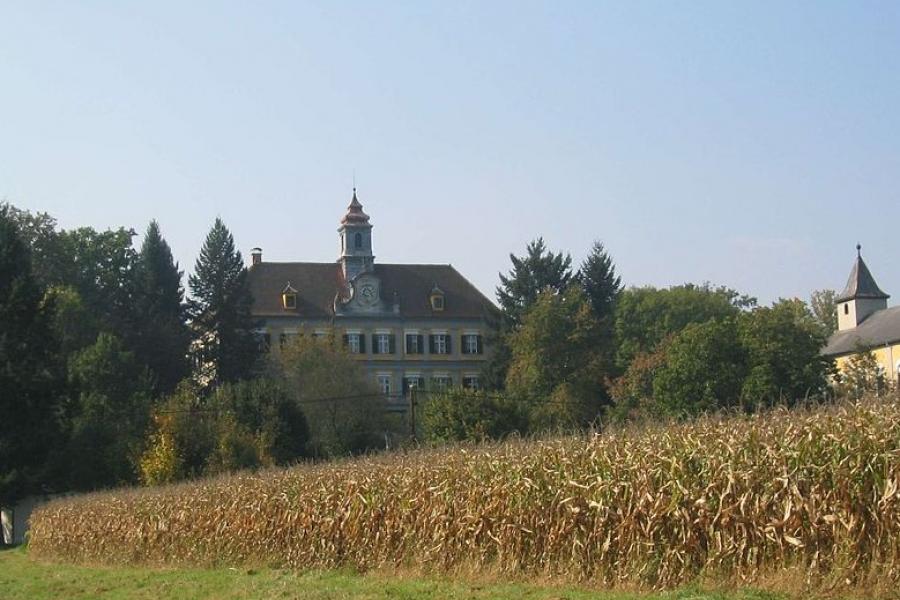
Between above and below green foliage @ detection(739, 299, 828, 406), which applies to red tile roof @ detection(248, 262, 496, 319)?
above

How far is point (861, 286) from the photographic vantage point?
357 feet

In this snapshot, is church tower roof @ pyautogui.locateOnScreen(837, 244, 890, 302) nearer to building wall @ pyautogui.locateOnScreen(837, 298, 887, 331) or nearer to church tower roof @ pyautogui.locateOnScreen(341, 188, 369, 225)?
building wall @ pyautogui.locateOnScreen(837, 298, 887, 331)

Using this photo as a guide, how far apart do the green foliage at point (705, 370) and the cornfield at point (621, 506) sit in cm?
3315

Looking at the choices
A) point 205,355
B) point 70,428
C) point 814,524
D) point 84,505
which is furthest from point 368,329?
point 814,524

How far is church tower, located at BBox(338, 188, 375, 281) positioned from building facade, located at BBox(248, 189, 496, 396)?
9 cm

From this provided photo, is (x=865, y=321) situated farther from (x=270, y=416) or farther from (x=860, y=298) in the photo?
(x=270, y=416)

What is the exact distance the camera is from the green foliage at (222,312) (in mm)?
92688

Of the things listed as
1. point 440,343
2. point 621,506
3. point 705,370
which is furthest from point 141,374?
point 621,506

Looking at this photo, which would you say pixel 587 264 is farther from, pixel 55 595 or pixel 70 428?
pixel 55 595

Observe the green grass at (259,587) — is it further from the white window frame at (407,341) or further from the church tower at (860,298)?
the church tower at (860,298)

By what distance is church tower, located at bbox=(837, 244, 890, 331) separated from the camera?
108000 mm

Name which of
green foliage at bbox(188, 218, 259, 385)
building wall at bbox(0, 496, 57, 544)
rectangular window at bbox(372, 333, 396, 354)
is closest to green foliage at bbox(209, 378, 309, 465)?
building wall at bbox(0, 496, 57, 544)

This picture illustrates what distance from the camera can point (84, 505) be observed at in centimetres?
3825

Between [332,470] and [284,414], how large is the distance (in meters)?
36.9
